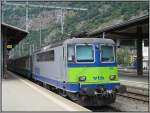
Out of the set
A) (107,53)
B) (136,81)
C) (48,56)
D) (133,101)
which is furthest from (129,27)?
(107,53)

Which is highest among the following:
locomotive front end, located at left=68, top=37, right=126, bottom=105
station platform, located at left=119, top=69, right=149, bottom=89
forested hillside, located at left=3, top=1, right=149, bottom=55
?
forested hillside, located at left=3, top=1, right=149, bottom=55

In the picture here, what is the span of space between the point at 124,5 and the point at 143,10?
381 cm

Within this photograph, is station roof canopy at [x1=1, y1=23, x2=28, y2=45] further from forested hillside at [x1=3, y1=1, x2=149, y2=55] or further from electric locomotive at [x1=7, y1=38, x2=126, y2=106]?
forested hillside at [x1=3, y1=1, x2=149, y2=55]

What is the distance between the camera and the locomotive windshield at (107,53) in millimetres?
14786

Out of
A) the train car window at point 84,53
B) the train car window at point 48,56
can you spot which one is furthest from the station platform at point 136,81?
the train car window at point 84,53

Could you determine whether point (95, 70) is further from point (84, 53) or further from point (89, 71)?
point (84, 53)

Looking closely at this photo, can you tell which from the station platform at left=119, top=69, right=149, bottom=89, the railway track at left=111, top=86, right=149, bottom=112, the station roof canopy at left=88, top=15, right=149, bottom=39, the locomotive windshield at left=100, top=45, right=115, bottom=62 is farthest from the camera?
the station roof canopy at left=88, top=15, right=149, bottom=39

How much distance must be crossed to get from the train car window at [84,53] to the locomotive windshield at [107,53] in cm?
42

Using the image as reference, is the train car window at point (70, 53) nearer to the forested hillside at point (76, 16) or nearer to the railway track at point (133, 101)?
the railway track at point (133, 101)

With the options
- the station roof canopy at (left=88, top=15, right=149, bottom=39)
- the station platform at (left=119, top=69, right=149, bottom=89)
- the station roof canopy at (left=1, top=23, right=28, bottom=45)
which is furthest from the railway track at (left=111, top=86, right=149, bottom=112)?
the station roof canopy at (left=1, top=23, right=28, bottom=45)

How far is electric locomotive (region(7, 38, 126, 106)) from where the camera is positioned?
46.4 ft

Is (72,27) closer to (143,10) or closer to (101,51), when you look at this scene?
(143,10)

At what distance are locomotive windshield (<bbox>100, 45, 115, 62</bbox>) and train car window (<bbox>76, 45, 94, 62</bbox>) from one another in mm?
424

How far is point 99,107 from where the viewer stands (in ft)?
49.5
